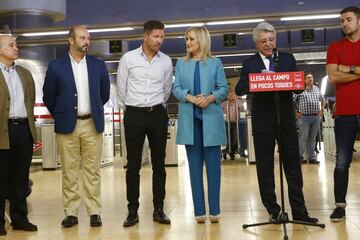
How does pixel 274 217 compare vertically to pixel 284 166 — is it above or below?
below

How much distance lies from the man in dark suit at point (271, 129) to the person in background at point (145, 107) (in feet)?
2.19

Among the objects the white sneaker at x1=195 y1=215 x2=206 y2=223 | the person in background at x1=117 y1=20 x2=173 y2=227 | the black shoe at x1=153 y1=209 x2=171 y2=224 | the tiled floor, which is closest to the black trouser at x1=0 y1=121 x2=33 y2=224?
the tiled floor

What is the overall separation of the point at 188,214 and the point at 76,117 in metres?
1.23

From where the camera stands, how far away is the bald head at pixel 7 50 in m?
3.61

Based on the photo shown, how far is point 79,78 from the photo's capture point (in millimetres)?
3705

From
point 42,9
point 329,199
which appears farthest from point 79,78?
point 42,9

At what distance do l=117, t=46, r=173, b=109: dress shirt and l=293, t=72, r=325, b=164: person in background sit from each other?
4.49m

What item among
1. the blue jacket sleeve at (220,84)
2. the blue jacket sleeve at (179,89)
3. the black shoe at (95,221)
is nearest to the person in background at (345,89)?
the blue jacket sleeve at (220,84)

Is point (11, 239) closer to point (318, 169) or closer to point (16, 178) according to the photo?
point (16, 178)

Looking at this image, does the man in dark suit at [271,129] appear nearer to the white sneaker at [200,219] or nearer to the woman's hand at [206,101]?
the woman's hand at [206,101]

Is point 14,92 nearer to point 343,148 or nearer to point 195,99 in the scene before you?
point 195,99

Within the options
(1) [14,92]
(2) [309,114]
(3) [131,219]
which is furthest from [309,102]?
(1) [14,92]

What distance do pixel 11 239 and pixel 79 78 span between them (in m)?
1.29

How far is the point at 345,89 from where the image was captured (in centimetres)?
348
